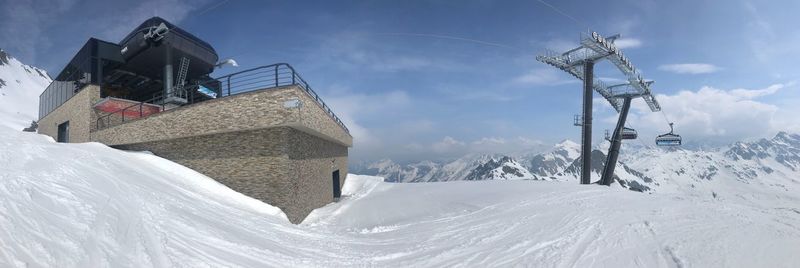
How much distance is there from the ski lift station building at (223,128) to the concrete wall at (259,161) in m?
0.04

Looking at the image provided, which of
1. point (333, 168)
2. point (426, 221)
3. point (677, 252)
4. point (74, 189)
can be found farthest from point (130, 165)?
point (677, 252)

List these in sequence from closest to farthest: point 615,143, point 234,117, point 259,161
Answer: point 259,161
point 234,117
point 615,143

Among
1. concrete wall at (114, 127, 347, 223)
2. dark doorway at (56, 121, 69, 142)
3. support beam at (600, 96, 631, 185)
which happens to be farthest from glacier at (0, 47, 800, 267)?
support beam at (600, 96, 631, 185)

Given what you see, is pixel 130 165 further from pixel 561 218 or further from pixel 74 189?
pixel 561 218

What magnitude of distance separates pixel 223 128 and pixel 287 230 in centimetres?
613

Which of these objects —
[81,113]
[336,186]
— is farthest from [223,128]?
[81,113]

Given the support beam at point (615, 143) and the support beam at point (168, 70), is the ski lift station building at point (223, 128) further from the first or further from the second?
the support beam at point (615, 143)

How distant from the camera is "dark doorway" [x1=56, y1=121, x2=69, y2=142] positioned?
24.0m

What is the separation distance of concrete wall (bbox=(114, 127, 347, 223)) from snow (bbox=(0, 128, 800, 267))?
2.48ft

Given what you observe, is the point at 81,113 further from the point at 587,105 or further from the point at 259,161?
the point at 587,105

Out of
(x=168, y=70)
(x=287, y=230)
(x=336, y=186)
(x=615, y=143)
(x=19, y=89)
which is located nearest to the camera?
(x=287, y=230)

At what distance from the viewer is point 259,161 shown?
14.1 meters

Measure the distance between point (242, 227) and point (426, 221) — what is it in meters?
6.00

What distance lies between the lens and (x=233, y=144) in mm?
14617
